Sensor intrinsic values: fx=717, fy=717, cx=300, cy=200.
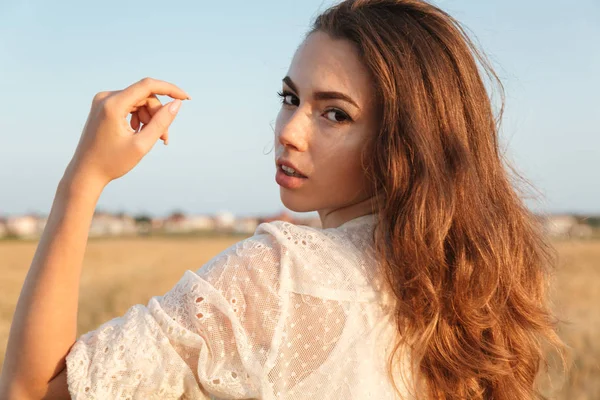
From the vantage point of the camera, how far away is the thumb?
61.4 inches

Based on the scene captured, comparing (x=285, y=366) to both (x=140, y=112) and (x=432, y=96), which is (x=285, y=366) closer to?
(x=140, y=112)

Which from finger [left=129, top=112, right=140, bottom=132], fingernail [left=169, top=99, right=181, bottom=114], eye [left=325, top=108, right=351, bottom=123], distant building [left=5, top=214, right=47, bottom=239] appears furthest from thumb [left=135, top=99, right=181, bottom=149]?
distant building [left=5, top=214, right=47, bottom=239]

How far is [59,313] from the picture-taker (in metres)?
1.45

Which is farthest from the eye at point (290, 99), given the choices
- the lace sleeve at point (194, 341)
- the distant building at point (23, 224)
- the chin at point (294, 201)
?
the distant building at point (23, 224)

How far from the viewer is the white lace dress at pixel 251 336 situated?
4.80 ft

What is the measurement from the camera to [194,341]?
147 cm

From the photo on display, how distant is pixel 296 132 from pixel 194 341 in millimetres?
604

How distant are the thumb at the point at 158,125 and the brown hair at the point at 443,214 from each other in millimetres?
525

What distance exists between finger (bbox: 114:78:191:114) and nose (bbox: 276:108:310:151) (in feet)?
0.93

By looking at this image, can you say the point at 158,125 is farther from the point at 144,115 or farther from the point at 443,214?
the point at 443,214

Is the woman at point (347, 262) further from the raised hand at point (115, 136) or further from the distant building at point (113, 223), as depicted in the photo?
the distant building at point (113, 223)

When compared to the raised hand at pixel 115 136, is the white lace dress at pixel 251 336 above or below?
below

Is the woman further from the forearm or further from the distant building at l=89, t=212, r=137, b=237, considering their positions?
the distant building at l=89, t=212, r=137, b=237

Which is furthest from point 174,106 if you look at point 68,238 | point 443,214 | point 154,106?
point 443,214
